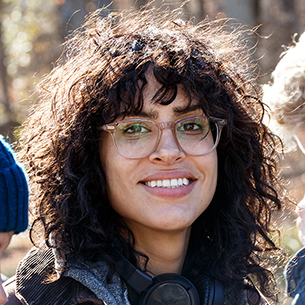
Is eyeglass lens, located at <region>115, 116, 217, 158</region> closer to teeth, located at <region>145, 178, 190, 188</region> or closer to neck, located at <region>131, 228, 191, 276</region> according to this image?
teeth, located at <region>145, 178, 190, 188</region>

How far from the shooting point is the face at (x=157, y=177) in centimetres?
202

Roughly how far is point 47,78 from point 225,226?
1393 millimetres

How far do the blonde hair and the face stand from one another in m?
0.96

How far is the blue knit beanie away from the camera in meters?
1.44

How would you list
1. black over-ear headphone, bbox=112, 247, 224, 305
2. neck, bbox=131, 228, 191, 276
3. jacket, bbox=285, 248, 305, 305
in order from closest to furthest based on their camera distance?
black over-ear headphone, bbox=112, 247, 224, 305
neck, bbox=131, 228, 191, 276
jacket, bbox=285, 248, 305, 305

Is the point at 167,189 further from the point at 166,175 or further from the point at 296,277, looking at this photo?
the point at 296,277

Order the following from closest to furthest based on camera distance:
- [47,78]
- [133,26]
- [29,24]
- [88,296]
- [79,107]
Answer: [88,296] → [79,107] → [133,26] → [47,78] → [29,24]

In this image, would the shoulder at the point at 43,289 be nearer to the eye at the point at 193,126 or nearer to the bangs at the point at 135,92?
the bangs at the point at 135,92

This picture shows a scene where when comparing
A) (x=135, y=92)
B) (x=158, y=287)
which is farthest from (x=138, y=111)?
(x=158, y=287)

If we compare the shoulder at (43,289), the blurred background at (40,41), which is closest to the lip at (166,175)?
the shoulder at (43,289)

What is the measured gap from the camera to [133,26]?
2.29 metres

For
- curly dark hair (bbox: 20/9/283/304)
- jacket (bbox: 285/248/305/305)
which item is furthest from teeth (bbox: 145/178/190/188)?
jacket (bbox: 285/248/305/305)

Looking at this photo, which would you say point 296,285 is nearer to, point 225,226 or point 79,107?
point 225,226

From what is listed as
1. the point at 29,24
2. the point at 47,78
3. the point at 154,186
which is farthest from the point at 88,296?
the point at 29,24
